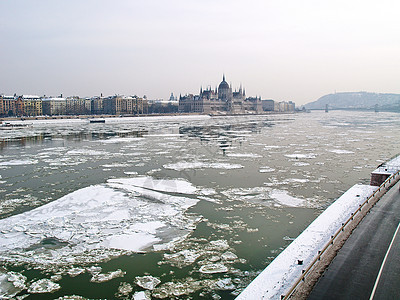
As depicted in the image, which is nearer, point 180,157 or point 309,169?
point 309,169

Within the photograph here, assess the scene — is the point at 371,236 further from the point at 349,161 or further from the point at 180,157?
the point at 180,157

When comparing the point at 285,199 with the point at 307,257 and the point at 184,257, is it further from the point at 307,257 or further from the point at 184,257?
the point at 184,257

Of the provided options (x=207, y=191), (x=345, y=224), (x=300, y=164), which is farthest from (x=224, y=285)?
(x=300, y=164)

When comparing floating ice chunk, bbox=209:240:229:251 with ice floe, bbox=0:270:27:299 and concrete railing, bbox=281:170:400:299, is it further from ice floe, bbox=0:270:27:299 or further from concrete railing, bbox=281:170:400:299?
ice floe, bbox=0:270:27:299

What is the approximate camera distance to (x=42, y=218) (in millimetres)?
12453

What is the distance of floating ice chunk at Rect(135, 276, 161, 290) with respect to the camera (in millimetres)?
8242

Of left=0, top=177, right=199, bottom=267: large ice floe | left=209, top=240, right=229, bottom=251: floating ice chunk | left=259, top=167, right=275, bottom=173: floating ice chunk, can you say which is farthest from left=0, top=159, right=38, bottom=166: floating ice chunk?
left=209, top=240, right=229, bottom=251: floating ice chunk

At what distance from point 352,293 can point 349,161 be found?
66.1ft

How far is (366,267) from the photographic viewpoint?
812 centimetres

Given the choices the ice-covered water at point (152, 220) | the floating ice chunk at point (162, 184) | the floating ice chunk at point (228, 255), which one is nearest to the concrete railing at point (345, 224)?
the ice-covered water at point (152, 220)

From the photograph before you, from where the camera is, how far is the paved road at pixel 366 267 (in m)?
7.10

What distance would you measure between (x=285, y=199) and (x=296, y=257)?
6.13 meters

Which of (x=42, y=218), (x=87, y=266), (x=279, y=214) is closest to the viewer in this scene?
(x=87, y=266)

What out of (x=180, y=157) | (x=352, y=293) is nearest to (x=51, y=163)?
(x=180, y=157)
